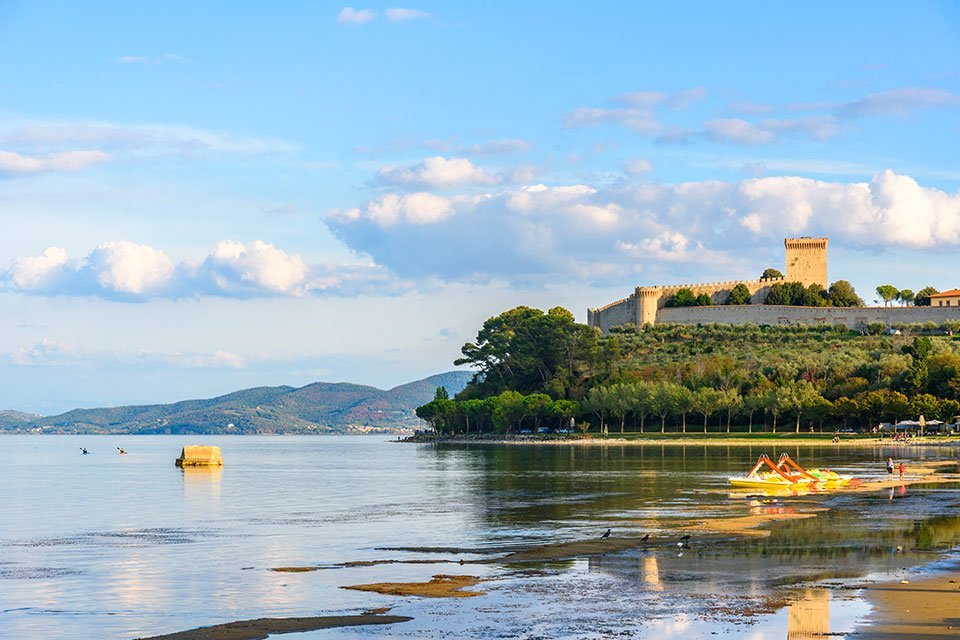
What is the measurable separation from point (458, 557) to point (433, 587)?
17.0 ft

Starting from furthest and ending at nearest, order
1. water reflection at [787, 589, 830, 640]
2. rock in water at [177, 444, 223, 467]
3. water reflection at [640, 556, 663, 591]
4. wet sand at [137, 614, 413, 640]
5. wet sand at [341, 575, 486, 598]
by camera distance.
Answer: rock in water at [177, 444, 223, 467] < water reflection at [640, 556, 663, 591] < wet sand at [341, 575, 486, 598] < wet sand at [137, 614, 413, 640] < water reflection at [787, 589, 830, 640]

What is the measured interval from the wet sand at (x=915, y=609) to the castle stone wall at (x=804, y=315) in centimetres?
13684

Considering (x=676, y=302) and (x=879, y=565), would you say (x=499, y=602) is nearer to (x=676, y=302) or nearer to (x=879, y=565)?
(x=879, y=565)

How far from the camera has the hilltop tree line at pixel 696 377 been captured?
115438mm

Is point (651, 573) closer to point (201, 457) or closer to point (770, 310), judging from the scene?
point (201, 457)

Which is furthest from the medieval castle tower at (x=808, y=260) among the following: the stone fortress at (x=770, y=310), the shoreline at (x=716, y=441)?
the shoreline at (x=716, y=441)

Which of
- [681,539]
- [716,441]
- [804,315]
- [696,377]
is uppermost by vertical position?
[804,315]

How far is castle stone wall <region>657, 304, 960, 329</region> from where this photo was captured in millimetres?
153625

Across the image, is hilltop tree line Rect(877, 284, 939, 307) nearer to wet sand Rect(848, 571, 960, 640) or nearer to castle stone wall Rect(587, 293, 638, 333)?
castle stone wall Rect(587, 293, 638, 333)

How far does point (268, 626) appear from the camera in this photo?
20250 mm

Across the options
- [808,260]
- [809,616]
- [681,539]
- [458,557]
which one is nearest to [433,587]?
[458,557]

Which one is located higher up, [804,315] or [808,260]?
[808,260]

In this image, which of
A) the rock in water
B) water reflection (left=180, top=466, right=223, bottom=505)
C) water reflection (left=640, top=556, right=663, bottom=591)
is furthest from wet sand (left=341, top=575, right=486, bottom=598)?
the rock in water

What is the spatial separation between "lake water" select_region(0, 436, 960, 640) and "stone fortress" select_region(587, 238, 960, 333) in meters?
102
